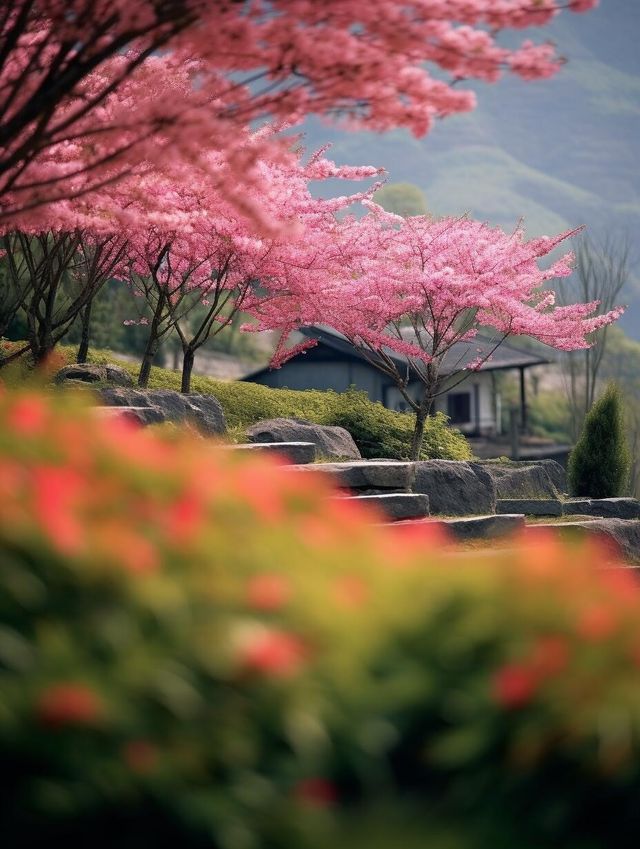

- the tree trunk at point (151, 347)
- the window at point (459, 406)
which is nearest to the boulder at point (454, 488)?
the tree trunk at point (151, 347)

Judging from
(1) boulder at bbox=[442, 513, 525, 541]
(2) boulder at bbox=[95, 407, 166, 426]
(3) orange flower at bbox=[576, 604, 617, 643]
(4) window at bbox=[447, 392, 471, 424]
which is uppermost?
(4) window at bbox=[447, 392, 471, 424]

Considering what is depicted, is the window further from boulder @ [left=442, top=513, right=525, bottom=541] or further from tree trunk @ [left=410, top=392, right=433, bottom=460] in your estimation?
boulder @ [left=442, top=513, right=525, bottom=541]

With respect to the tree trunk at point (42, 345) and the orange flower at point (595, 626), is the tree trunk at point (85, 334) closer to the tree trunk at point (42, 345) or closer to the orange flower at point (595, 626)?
the tree trunk at point (42, 345)

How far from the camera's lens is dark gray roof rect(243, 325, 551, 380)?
28.1 metres

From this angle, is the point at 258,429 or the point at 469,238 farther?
the point at 469,238

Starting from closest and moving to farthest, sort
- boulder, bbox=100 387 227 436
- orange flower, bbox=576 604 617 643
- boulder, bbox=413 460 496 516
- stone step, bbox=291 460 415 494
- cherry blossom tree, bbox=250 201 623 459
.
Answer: orange flower, bbox=576 604 617 643, stone step, bbox=291 460 415 494, boulder, bbox=100 387 227 436, boulder, bbox=413 460 496 516, cherry blossom tree, bbox=250 201 623 459

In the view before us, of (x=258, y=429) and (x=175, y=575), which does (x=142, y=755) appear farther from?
(x=258, y=429)

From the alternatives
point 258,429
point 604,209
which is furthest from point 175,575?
point 604,209

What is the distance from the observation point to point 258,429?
36.1 ft

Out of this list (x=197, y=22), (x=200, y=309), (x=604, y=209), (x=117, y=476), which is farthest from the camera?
(x=604, y=209)

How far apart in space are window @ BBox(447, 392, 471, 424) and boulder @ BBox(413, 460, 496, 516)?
26327 millimetres

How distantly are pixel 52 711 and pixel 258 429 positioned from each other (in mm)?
9109

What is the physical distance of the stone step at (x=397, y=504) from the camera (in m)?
7.63

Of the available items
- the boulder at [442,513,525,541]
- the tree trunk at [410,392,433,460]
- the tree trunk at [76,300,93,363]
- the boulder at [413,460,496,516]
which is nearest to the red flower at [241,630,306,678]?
the boulder at [442,513,525,541]
